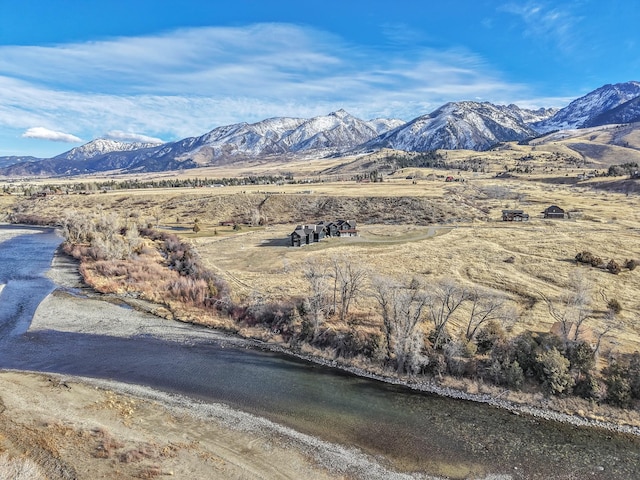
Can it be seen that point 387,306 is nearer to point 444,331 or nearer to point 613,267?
point 444,331

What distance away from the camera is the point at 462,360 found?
37.0 m

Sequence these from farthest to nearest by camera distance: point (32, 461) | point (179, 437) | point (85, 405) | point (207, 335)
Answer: point (207, 335)
point (85, 405)
point (179, 437)
point (32, 461)

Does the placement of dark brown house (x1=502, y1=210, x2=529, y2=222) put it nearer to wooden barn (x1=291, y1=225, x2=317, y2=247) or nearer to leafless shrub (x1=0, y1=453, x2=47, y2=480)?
wooden barn (x1=291, y1=225, x2=317, y2=247)

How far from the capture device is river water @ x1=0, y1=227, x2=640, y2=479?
2700 cm

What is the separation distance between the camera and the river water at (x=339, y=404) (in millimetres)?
27000

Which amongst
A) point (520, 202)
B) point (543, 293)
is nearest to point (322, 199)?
point (520, 202)

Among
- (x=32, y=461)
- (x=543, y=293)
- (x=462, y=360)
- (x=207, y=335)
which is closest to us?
(x=32, y=461)

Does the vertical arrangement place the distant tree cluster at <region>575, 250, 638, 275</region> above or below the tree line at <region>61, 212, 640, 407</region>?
above

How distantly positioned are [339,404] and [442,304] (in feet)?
62.4

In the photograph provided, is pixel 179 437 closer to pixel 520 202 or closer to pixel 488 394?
pixel 488 394

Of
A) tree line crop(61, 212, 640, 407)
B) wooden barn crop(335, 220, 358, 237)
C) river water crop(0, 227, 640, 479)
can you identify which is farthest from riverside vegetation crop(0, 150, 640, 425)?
wooden barn crop(335, 220, 358, 237)

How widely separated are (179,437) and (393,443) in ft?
49.4

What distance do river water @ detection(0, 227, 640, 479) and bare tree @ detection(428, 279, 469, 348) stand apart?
290 inches

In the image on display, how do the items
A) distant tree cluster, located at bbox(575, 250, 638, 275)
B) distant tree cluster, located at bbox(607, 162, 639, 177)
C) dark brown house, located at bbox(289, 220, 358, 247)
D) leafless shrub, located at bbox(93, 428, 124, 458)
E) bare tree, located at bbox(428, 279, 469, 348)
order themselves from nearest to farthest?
leafless shrub, located at bbox(93, 428, 124, 458) < bare tree, located at bbox(428, 279, 469, 348) < distant tree cluster, located at bbox(575, 250, 638, 275) < dark brown house, located at bbox(289, 220, 358, 247) < distant tree cluster, located at bbox(607, 162, 639, 177)
